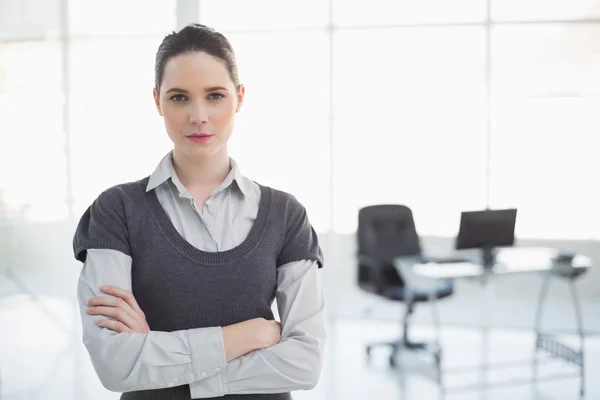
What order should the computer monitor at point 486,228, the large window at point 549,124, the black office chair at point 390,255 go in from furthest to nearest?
the large window at point 549,124 → the black office chair at point 390,255 → the computer monitor at point 486,228

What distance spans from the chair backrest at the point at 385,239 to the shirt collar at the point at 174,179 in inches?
126

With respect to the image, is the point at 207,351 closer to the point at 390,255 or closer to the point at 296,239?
the point at 296,239

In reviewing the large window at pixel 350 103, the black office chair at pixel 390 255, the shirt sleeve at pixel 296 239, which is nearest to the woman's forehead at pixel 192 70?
the shirt sleeve at pixel 296 239

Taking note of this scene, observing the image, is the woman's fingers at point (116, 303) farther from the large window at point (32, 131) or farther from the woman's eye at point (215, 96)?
the large window at point (32, 131)

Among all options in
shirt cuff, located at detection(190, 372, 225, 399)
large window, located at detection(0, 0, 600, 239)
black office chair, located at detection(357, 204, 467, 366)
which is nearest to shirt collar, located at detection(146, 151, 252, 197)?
shirt cuff, located at detection(190, 372, 225, 399)

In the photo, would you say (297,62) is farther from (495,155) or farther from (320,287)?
(320,287)

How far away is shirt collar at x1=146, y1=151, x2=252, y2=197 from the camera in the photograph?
1.58m

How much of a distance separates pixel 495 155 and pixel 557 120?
54 cm

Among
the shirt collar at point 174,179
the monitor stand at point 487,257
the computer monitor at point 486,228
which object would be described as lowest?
the monitor stand at point 487,257

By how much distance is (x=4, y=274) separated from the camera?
522 centimetres

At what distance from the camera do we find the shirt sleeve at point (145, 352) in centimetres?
148

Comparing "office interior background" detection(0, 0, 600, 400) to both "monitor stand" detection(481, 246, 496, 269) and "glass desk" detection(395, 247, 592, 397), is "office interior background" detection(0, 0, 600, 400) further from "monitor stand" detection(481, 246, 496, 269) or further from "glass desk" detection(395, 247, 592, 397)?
"monitor stand" detection(481, 246, 496, 269)

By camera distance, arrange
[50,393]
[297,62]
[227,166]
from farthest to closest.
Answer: [297,62] → [50,393] → [227,166]

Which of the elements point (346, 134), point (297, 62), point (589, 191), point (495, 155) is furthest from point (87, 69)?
point (589, 191)
